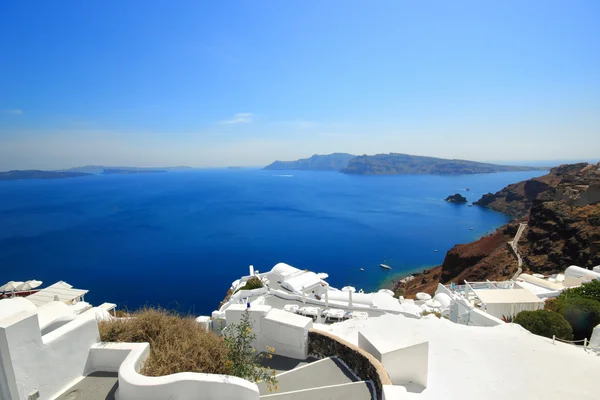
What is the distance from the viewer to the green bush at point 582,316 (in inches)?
419

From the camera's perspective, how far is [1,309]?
5.86 meters

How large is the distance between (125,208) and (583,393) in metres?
99.5

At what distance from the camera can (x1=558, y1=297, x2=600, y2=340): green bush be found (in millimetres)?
10648

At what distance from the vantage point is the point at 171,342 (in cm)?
473

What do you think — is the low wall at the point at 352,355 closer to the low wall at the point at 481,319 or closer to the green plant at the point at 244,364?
the green plant at the point at 244,364

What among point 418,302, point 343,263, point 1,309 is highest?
point 1,309

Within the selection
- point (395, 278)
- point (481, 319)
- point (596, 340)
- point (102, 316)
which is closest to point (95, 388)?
point (102, 316)

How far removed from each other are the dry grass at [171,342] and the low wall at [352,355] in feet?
5.98

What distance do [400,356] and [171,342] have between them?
4096mm

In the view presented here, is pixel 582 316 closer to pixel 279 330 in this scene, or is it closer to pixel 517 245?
pixel 279 330

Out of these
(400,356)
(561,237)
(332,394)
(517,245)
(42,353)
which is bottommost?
(517,245)

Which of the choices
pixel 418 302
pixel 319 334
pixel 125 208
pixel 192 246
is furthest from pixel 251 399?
pixel 125 208

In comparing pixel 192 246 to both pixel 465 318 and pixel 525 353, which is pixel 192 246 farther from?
pixel 525 353

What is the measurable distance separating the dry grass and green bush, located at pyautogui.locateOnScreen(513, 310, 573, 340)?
10062mm
